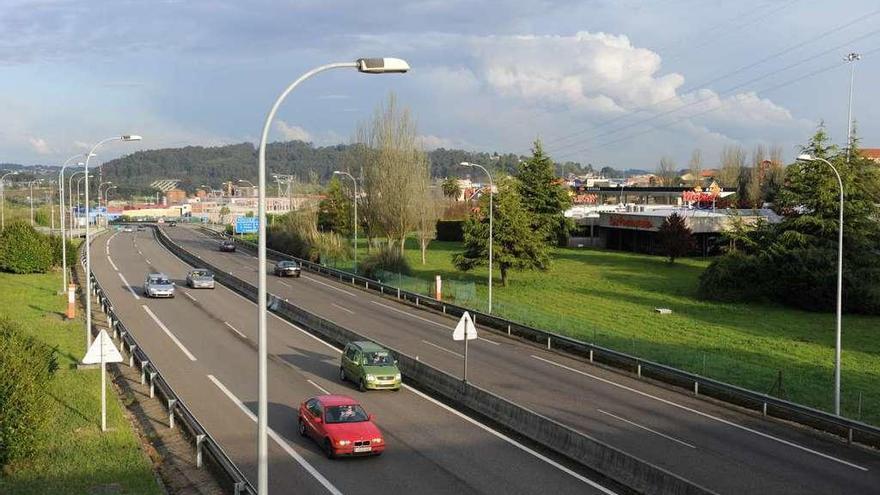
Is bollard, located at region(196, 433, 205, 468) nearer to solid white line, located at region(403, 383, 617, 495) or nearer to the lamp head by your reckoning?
solid white line, located at region(403, 383, 617, 495)

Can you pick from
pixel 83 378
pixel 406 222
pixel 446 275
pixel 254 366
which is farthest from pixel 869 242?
pixel 83 378

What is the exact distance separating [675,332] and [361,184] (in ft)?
128

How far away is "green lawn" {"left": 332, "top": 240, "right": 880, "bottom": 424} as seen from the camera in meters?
29.3

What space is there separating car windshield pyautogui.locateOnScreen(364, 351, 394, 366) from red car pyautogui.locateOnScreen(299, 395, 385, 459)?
5462 millimetres

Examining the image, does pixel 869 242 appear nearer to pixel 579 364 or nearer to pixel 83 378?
pixel 579 364

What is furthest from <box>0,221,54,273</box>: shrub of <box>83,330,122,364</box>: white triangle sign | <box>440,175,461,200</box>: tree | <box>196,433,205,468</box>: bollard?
<box>440,175,461,200</box>: tree

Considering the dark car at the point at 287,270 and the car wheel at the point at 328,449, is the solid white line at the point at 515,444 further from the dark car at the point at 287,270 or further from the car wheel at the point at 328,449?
the dark car at the point at 287,270

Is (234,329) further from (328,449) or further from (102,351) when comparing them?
(328,449)

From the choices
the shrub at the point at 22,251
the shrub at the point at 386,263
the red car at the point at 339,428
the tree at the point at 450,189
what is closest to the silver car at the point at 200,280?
the shrub at the point at 386,263

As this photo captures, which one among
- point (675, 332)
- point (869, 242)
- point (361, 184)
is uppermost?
point (361, 184)

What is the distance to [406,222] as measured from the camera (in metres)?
67.5

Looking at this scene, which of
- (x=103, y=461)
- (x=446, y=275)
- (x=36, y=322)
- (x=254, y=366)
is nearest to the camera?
(x=103, y=461)

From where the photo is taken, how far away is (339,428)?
18.7 metres

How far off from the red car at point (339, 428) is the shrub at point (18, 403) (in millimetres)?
6101
